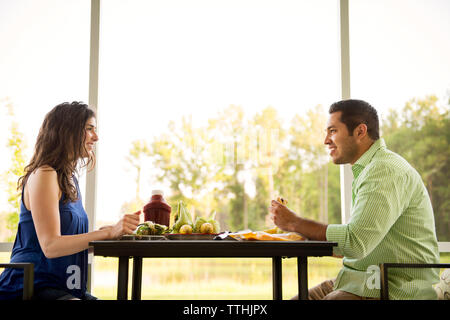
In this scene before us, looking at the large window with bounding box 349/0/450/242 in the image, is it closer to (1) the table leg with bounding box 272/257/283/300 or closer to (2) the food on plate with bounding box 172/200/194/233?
(1) the table leg with bounding box 272/257/283/300

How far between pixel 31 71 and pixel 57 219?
1803mm

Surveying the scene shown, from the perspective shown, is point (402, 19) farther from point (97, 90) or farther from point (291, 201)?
point (97, 90)

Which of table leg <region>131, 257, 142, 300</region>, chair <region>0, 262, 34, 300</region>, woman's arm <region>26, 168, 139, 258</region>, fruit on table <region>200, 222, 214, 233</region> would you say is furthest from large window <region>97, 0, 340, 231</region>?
chair <region>0, 262, 34, 300</region>

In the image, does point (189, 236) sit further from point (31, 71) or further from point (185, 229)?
point (31, 71)

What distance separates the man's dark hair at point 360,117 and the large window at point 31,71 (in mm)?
1657

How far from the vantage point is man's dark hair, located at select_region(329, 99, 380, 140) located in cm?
190

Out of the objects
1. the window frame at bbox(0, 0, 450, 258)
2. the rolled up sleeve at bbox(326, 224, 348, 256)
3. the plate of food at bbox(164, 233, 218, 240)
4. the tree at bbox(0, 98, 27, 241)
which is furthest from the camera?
the tree at bbox(0, 98, 27, 241)

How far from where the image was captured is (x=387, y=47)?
3.13 m

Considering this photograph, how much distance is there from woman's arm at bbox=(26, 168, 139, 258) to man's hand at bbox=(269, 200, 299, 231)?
1.67 ft

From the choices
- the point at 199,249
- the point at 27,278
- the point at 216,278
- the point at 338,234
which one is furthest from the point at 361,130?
the point at 216,278

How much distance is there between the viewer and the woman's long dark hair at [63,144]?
1653 millimetres

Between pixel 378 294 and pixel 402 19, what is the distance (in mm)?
2303

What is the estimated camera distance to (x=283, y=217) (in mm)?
1601

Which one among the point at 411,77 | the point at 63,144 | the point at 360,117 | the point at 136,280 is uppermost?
the point at 411,77
